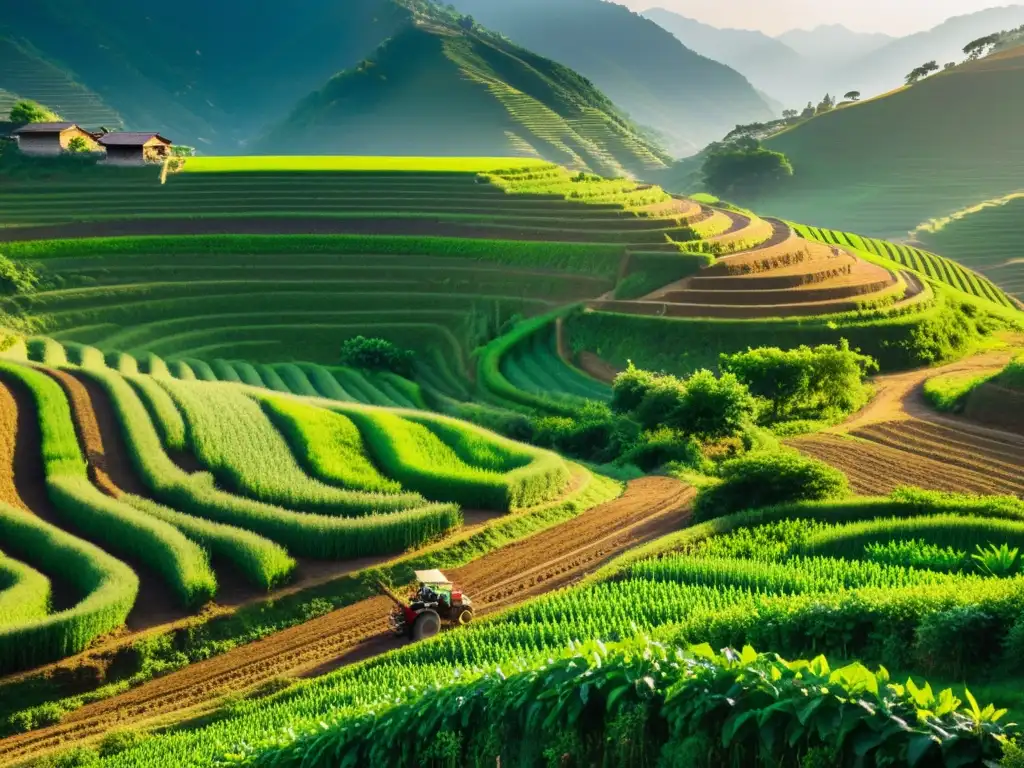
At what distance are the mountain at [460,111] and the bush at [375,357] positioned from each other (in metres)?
79.3

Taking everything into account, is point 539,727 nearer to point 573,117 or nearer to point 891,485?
point 891,485

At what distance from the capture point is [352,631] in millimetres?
20938

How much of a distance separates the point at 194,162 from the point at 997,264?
6300cm

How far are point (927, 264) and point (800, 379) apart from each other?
4011cm

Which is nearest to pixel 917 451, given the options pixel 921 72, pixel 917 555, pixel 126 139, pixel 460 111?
pixel 917 555

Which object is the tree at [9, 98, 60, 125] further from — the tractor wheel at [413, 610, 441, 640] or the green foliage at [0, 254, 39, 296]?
the tractor wheel at [413, 610, 441, 640]

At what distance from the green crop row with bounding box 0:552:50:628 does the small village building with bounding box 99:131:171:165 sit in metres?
54.3

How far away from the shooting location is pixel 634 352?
5019 centimetres

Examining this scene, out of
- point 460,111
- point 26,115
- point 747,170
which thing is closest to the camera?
point 26,115

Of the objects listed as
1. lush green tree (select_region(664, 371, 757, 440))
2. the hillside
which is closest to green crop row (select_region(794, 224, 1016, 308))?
the hillside

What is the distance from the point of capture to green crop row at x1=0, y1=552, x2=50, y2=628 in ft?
62.7

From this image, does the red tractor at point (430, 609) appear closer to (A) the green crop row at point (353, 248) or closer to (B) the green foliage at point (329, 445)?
(B) the green foliage at point (329, 445)

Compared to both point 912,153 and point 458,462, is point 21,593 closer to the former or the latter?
point 458,462

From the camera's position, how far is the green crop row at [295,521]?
23438mm
